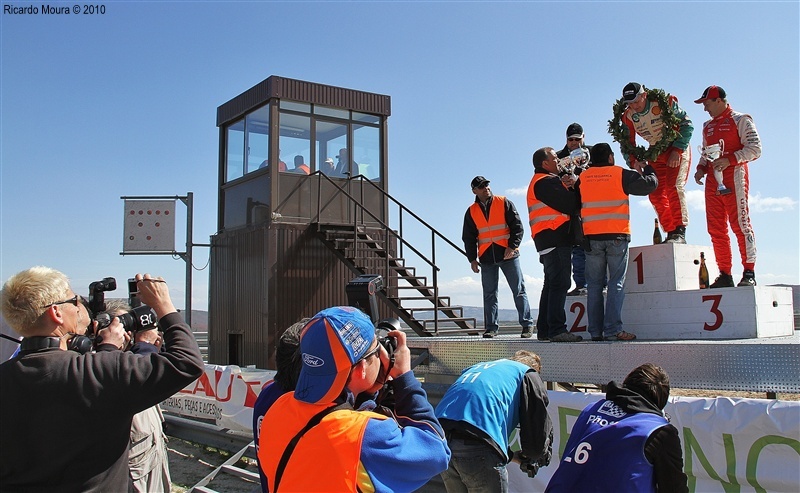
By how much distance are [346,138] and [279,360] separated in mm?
11219

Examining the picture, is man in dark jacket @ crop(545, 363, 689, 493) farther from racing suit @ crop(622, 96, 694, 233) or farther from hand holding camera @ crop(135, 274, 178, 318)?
racing suit @ crop(622, 96, 694, 233)

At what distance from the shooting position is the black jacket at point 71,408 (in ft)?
7.97

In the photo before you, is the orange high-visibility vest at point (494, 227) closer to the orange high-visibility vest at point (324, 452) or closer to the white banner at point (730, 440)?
the white banner at point (730, 440)

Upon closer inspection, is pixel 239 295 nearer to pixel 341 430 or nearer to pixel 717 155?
pixel 717 155

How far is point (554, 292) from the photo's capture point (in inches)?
248

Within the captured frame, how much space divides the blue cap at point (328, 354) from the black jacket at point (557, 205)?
4.42 meters

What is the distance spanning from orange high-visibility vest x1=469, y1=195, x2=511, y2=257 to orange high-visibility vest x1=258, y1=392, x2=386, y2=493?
18.7ft

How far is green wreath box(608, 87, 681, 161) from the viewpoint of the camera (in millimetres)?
6523

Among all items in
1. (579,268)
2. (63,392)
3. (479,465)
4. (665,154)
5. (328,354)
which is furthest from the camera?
(579,268)

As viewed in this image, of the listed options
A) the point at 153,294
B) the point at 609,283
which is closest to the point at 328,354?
the point at 153,294

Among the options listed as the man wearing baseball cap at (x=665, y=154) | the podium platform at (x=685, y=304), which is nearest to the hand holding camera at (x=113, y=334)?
the podium platform at (x=685, y=304)

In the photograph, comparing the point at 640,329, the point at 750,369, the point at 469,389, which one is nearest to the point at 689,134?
the point at 640,329

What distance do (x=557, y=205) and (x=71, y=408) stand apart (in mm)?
4877

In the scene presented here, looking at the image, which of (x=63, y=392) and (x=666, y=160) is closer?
(x=63, y=392)
